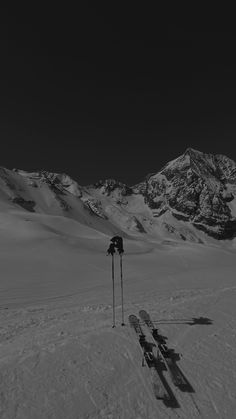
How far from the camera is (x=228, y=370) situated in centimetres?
884

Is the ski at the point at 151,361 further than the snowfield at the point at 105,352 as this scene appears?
Yes

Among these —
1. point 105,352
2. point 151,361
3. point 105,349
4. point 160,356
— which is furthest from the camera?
point 105,349

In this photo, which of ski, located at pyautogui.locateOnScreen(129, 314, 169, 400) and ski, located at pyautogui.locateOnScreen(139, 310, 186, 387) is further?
ski, located at pyautogui.locateOnScreen(139, 310, 186, 387)

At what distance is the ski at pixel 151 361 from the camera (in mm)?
7426

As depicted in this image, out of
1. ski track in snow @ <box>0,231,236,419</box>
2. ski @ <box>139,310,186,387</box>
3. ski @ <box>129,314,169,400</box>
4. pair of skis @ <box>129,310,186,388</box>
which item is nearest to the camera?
ski track in snow @ <box>0,231,236,419</box>

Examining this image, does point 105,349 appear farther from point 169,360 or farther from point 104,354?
point 169,360

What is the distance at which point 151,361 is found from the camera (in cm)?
882

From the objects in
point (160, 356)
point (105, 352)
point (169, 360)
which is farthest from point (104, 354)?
point (169, 360)

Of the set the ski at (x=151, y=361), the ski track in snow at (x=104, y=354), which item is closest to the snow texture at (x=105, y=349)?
the ski track in snow at (x=104, y=354)

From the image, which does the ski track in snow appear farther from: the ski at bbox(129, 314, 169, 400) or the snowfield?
the ski at bbox(129, 314, 169, 400)

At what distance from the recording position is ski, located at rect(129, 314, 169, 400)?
743cm

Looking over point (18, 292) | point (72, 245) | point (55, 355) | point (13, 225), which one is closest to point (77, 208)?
point (13, 225)

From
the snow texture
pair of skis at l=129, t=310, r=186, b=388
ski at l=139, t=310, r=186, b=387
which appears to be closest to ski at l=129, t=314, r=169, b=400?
pair of skis at l=129, t=310, r=186, b=388

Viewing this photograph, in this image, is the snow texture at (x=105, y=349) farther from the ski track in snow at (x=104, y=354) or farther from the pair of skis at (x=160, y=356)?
the pair of skis at (x=160, y=356)
